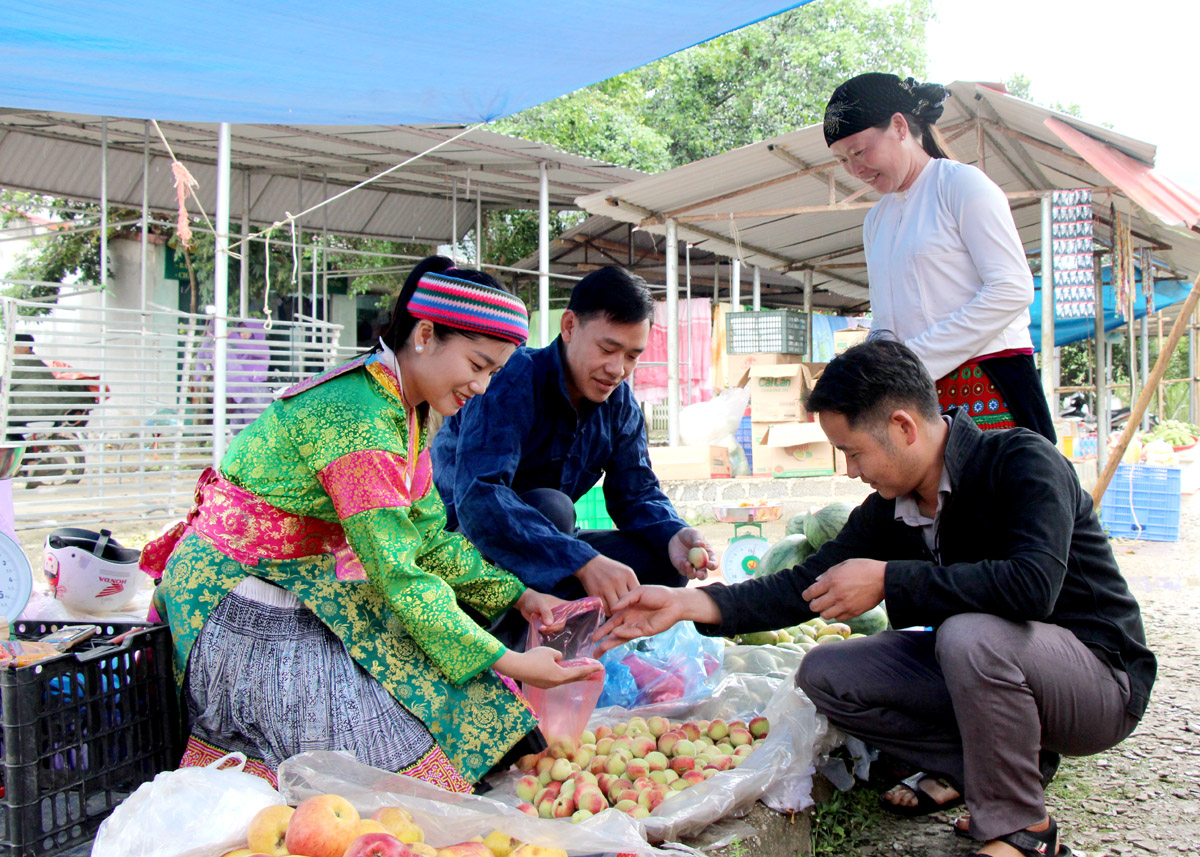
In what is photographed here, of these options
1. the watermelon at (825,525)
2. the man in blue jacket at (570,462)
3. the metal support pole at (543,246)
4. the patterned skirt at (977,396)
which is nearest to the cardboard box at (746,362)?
the metal support pole at (543,246)

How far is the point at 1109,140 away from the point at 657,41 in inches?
166

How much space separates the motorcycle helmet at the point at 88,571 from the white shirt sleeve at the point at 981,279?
2.50 m

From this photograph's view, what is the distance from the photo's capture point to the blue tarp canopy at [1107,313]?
1097 centimetres

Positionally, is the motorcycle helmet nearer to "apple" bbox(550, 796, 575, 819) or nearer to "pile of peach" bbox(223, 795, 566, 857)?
"pile of peach" bbox(223, 795, 566, 857)

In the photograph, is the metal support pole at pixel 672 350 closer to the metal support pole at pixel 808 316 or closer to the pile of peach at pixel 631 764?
the metal support pole at pixel 808 316

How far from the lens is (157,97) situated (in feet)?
12.4

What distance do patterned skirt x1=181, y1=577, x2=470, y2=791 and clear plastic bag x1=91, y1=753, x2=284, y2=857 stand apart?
284 mm

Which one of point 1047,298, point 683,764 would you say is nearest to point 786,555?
point 683,764

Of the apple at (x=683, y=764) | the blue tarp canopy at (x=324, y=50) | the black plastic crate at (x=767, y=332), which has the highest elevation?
the blue tarp canopy at (x=324, y=50)

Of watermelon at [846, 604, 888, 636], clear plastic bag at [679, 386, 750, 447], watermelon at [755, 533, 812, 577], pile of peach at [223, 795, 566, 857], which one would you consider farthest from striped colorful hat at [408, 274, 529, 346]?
clear plastic bag at [679, 386, 750, 447]

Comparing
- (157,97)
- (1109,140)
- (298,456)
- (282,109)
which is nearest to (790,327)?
(1109,140)

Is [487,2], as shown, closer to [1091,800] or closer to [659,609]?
[659,609]

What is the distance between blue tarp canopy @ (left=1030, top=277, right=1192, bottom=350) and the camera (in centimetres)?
1097

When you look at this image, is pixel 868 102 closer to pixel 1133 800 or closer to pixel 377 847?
pixel 1133 800
